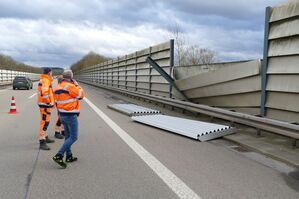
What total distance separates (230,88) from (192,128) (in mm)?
2111

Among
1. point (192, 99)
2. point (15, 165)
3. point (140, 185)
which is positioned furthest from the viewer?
point (192, 99)

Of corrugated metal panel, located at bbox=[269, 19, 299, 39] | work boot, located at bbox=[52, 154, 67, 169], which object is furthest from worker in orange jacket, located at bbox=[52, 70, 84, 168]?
corrugated metal panel, located at bbox=[269, 19, 299, 39]

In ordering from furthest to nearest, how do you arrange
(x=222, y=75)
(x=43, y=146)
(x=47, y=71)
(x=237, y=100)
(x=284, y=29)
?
(x=222, y=75)
(x=237, y=100)
(x=284, y=29)
(x=47, y=71)
(x=43, y=146)

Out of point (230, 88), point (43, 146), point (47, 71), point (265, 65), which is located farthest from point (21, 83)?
point (265, 65)

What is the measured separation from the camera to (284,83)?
786cm

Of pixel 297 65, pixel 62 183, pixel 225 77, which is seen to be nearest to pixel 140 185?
pixel 62 183

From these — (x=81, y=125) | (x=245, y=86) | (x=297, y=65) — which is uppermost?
(x=297, y=65)

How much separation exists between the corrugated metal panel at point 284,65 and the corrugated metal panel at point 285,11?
3.10ft

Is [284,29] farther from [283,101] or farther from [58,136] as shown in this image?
[58,136]

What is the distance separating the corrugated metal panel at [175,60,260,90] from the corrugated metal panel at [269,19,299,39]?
0.89 m

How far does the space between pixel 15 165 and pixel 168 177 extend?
8.96 feet

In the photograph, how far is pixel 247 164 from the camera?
602 cm

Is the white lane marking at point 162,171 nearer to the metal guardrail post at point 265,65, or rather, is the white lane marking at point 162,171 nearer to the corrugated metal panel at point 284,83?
the metal guardrail post at point 265,65

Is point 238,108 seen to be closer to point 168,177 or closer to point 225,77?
point 225,77
